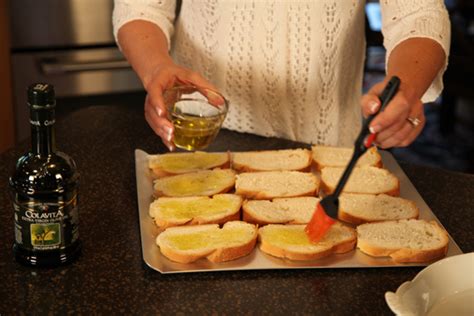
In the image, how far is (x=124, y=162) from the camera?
1576 millimetres

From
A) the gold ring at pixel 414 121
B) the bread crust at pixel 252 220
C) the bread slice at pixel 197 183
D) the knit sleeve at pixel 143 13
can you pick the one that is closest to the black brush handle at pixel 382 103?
the gold ring at pixel 414 121

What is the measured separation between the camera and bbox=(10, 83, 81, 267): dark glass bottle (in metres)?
1.12

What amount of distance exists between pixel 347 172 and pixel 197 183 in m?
0.40

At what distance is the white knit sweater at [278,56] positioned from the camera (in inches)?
68.1

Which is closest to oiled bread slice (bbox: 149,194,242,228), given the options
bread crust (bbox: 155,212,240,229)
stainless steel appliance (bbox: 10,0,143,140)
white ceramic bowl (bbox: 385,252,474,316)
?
bread crust (bbox: 155,212,240,229)

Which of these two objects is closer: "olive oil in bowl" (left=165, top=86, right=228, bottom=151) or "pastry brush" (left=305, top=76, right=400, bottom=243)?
"pastry brush" (left=305, top=76, right=400, bottom=243)

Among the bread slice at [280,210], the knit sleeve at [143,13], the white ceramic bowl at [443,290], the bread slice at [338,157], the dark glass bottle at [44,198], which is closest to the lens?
the white ceramic bowl at [443,290]

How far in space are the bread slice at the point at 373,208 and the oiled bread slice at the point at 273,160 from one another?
0.14m

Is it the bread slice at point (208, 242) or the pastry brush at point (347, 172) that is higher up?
the pastry brush at point (347, 172)

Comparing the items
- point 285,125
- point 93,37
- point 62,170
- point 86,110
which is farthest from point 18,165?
point 93,37

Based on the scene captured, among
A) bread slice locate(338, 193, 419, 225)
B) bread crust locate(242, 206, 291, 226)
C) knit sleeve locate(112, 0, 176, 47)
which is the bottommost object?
bread crust locate(242, 206, 291, 226)

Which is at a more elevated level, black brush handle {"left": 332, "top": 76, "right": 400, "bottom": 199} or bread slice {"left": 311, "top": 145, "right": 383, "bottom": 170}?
black brush handle {"left": 332, "top": 76, "right": 400, "bottom": 199}

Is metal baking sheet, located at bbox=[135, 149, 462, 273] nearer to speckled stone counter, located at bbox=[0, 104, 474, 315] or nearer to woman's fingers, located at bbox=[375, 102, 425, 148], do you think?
speckled stone counter, located at bbox=[0, 104, 474, 315]

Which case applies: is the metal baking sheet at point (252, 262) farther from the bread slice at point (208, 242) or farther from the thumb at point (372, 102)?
the thumb at point (372, 102)
